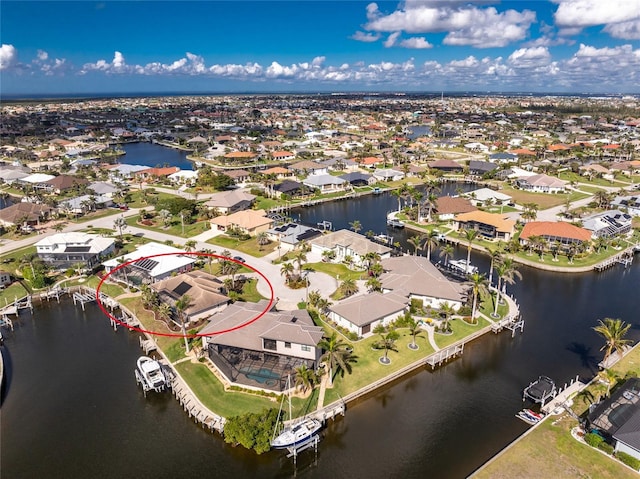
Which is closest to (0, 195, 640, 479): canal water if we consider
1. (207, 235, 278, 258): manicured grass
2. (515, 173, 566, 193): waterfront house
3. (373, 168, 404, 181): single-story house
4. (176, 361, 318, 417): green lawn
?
(176, 361, 318, 417): green lawn

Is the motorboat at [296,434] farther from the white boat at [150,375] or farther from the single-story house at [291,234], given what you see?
the single-story house at [291,234]

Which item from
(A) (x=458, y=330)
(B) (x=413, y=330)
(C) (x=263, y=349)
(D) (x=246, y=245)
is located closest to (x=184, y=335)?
(C) (x=263, y=349)

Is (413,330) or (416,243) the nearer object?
(413,330)

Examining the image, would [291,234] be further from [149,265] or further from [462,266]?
[462,266]

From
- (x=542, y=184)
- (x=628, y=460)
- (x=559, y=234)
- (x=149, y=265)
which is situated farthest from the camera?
(x=542, y=184)

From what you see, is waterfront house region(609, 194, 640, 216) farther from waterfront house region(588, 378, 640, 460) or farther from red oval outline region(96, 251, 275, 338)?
red oval outline region(96, 251, 275, 338)
